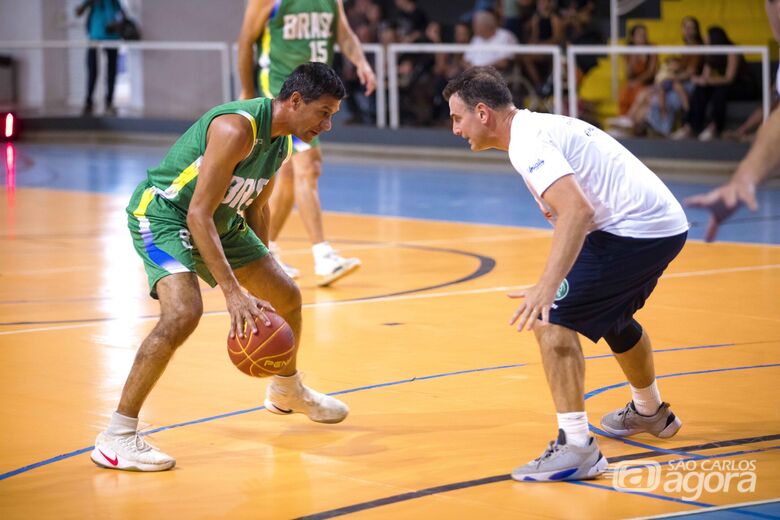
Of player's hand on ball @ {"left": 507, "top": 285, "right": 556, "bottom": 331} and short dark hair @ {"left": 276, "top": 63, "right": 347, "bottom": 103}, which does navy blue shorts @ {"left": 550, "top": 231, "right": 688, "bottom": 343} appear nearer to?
player's hand on ball @ {"left": 507, "top": 285, "right": 556, "bottom": 331}

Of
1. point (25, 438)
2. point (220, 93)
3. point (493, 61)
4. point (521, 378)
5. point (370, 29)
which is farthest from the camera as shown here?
point (220, 93)

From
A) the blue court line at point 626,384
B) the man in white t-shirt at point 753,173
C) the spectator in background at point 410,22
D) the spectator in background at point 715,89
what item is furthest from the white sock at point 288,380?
the spectator in background at point 410,22

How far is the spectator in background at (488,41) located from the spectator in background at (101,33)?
25.1 feet

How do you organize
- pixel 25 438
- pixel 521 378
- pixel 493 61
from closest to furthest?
pixel 25 438, pixel 521 378, pixel 493 61

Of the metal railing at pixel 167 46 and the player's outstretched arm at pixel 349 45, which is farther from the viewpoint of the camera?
the metal railing at pixel 167 46

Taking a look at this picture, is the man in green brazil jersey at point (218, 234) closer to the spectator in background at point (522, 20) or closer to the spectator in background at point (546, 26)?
the spectator in background at point (546, 26)

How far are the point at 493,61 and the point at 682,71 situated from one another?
3108 millimetres

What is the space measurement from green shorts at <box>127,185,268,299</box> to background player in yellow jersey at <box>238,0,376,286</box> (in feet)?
13.2

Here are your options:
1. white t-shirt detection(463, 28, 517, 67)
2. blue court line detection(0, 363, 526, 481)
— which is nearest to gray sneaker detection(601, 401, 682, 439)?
blue court line detection(0, 363, 526, 481)

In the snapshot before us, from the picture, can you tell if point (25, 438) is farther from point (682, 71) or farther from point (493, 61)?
point (493, 61)

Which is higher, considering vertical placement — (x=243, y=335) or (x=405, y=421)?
(x=243, y=335)

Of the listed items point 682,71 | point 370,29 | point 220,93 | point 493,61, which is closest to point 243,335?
point 682,71

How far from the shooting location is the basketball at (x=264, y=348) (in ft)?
17.7

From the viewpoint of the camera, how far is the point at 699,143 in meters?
17.0
